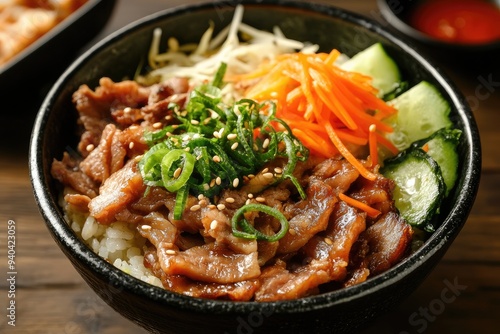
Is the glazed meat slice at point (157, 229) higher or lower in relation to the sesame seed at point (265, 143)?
lower

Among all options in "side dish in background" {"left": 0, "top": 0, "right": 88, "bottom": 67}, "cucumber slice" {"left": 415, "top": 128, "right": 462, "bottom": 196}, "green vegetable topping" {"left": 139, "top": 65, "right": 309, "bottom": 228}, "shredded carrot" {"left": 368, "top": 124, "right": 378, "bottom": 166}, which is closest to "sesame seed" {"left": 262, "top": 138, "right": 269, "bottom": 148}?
"green vegetable topping" {"left": 139, "top": 65, "right": 309, "bottom": 228}

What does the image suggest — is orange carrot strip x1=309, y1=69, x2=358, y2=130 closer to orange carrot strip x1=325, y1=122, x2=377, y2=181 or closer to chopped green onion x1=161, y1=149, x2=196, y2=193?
orange carrot strip x1=325, y1=122, x2=377, y2=181

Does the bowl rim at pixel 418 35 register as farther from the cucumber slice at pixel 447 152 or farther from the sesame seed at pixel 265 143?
the sesame seed at pixel 265 143

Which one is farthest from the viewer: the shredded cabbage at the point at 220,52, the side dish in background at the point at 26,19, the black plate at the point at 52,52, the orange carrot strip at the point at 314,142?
the side dish in background at the point at 26,19

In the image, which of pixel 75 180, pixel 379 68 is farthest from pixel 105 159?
pixel 379 68

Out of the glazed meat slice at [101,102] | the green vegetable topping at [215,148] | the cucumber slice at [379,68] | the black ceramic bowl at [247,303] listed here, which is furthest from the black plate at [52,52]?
the cucumber slice at [379,68]

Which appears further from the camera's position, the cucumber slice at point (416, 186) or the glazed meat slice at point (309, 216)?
the cucumber slice at point (416, 186)

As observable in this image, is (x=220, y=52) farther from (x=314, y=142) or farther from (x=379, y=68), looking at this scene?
(x=314, y=142)
